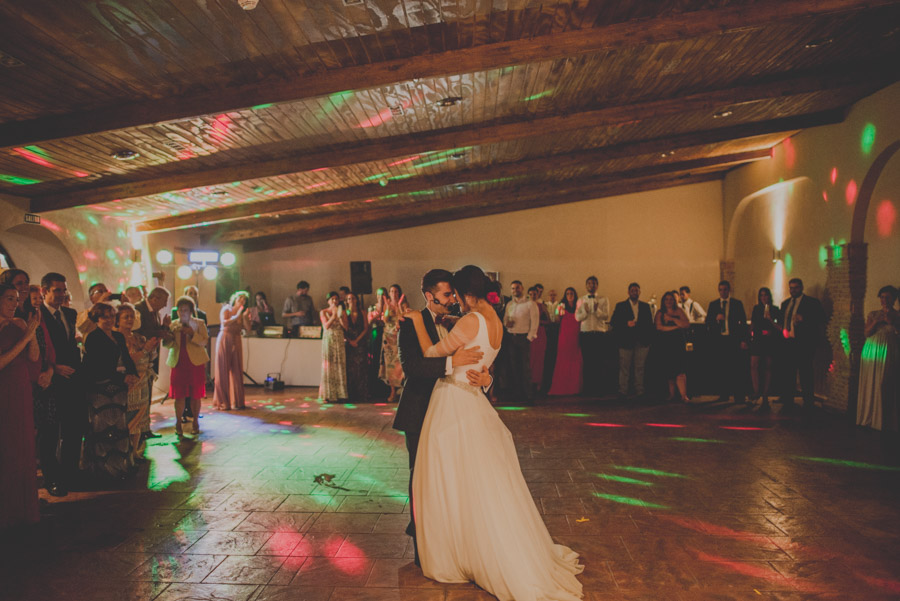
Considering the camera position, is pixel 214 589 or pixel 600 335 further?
pixel 600 335

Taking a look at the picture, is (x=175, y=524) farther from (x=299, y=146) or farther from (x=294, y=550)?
(x=299, y=146)

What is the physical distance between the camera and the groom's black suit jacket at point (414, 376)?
3092 millimetres

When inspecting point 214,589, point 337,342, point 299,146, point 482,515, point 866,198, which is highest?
point 299,146

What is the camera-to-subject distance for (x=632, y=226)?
1395cm

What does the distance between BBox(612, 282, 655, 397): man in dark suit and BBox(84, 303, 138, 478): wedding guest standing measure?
6.26m

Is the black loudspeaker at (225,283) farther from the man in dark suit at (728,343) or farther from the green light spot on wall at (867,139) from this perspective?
the green light spot on wall at (867,139)

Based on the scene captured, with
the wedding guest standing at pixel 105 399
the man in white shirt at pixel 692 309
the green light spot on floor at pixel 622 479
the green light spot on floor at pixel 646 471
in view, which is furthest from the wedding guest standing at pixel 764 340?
the wedding guest standing at pixel 105 399

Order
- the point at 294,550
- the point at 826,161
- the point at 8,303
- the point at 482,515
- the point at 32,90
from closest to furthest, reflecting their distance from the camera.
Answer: the point at 482,515 → the point at 294,550 → the point at 8,303 → the point at 32,90 → the point at 826,161

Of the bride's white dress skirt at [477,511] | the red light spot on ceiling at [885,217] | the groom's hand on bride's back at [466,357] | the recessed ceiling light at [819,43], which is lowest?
the bride's white dress skirt at [477,511]

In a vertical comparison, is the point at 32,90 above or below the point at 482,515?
above

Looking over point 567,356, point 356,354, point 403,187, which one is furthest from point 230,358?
point 567,356

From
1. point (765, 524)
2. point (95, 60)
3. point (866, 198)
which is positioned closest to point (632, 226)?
point (866, 198)

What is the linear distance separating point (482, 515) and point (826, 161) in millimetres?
8472

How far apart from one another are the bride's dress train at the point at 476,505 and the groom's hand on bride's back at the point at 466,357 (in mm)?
44
